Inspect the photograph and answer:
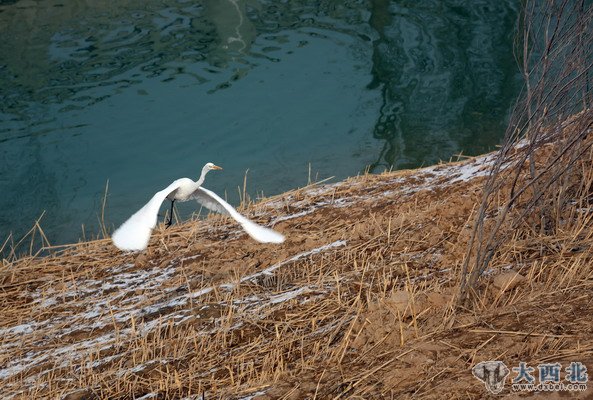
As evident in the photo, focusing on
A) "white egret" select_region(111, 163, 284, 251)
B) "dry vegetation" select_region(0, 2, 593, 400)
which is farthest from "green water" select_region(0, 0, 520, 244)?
"white egret" select_region(111, 163, 284, 251)

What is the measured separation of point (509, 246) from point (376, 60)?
8174mm

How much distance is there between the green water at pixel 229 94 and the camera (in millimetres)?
10227

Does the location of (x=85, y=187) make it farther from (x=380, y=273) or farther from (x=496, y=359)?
(x=496, y=359)

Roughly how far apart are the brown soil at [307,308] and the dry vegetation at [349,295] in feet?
0.04

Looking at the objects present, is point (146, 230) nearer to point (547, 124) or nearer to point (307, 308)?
point (307, 308)

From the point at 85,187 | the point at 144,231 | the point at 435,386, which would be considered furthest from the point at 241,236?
the point at 85,187

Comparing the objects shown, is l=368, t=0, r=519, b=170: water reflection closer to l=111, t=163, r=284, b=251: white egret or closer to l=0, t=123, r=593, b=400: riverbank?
l=0, t=123, r=593, b=400: riverbank

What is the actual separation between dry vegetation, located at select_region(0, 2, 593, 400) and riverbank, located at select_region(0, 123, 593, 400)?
0.01 m

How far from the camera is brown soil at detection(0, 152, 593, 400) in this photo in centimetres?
362

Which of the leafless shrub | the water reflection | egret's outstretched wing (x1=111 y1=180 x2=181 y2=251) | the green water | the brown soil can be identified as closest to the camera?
the brown soil

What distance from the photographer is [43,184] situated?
10.4 metres

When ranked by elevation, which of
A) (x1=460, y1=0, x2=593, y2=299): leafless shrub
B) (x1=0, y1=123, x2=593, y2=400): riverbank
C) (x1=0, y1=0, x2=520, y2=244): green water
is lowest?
(x1=0, y1=0, x2=520, y2=244): green water

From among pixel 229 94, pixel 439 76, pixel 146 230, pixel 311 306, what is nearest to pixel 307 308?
pixel 311 306

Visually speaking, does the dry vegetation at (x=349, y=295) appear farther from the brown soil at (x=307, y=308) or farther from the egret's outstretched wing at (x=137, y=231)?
the egret's outstretched wing at (x=137, y=231)
